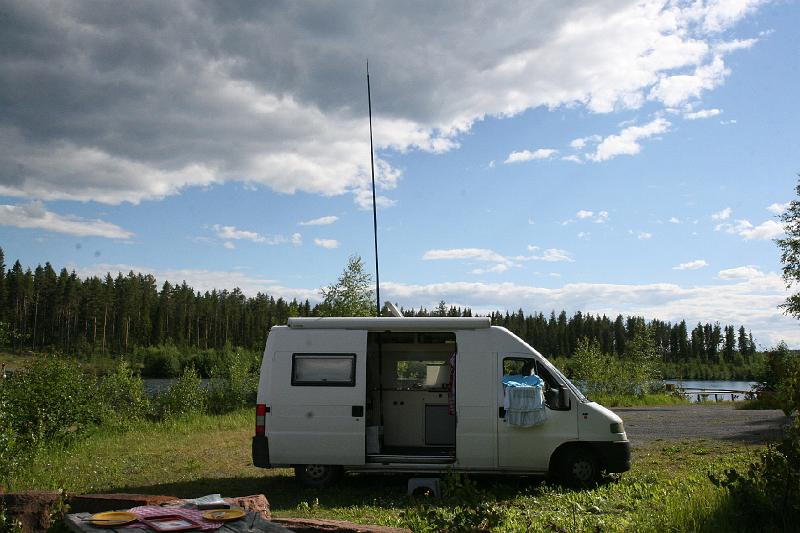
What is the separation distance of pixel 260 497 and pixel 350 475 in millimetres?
5582

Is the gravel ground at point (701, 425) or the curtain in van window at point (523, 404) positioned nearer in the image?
the curtain in van window at point (523, 404)

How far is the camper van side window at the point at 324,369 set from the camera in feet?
32.9

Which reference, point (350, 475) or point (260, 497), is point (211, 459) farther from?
point (260, 497)

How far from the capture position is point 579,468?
977 cm

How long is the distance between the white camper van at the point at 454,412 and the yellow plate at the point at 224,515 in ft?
17.9

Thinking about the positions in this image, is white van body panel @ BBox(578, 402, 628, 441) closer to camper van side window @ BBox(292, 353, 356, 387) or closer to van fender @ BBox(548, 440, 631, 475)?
van fender @ BBox(548, 440, 631, 475)

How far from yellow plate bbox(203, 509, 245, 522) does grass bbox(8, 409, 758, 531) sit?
4.10 feet

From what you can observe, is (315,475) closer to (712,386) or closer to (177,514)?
(177,514)

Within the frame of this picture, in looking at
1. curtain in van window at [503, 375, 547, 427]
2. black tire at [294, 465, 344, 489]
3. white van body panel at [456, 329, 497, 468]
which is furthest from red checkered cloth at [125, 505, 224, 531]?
curtain in van window at [503, 375, 547, 427]

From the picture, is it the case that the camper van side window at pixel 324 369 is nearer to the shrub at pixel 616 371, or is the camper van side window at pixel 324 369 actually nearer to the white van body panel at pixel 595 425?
the white van body panel at pixel 595 425

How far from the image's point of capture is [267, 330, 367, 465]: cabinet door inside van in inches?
389

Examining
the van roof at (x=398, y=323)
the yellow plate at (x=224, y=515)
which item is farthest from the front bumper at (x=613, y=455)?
the yellow plate at (x=224, y=515)

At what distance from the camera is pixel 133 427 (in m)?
18.2

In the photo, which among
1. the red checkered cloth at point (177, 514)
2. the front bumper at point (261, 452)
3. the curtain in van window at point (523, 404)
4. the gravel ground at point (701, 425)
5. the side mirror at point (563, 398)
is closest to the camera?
the red checkered cloth at point (177, 514)
